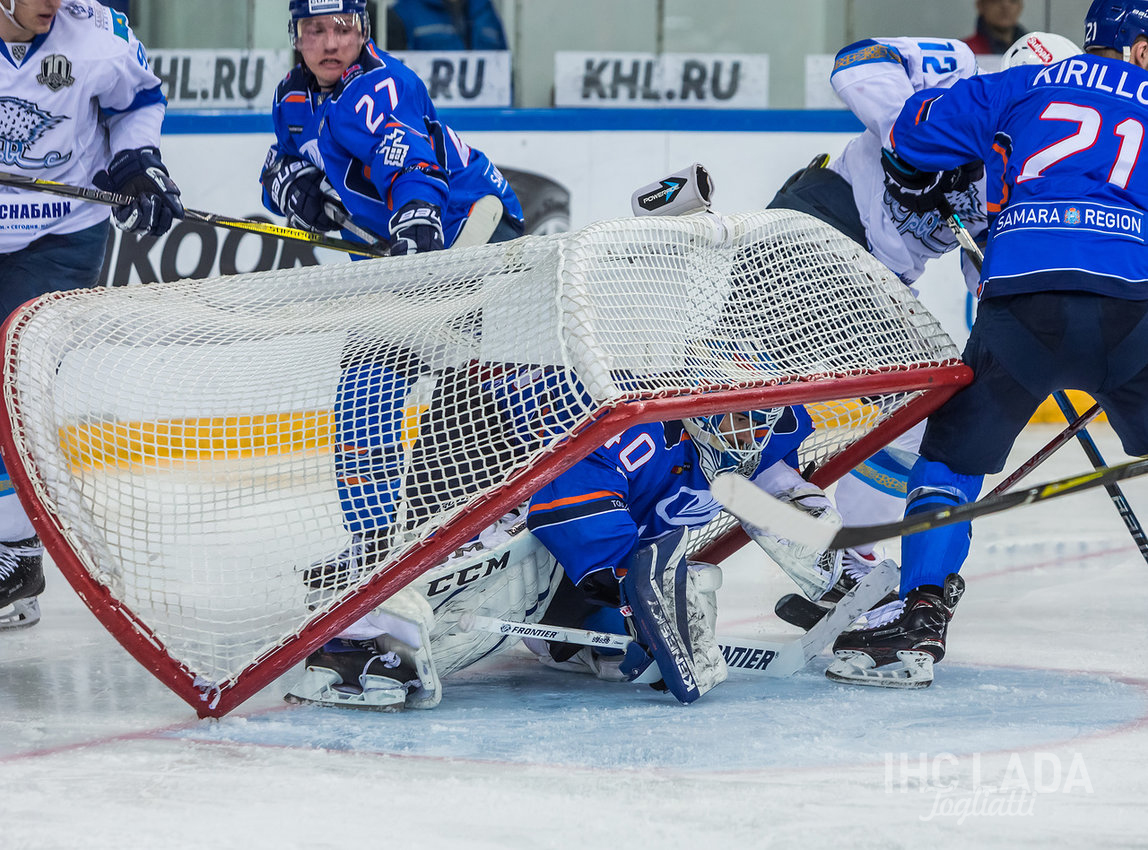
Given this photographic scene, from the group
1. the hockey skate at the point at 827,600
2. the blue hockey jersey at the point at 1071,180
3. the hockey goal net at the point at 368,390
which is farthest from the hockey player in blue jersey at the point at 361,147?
the blue hockey jersey at the point at 1071,180

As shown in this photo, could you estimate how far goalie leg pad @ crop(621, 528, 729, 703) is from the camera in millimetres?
1939

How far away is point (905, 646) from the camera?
2.17m

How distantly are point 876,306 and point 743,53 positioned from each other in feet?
10.5

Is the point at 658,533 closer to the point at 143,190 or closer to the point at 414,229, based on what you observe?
the point at 414,229

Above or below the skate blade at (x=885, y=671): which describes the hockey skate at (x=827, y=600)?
below

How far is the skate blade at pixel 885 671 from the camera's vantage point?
84.1 inches

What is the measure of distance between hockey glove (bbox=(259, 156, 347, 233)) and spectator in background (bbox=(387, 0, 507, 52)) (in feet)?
7.39

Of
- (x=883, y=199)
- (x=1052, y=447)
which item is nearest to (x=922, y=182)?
(x=883, y=199)

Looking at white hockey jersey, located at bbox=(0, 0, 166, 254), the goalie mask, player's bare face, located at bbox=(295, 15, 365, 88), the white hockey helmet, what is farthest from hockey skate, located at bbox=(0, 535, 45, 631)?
the white hockey helmet

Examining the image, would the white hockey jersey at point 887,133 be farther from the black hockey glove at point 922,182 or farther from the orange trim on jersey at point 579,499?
the orange trim on jersey at point 579,499

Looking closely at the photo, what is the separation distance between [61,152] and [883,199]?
5.41 ft

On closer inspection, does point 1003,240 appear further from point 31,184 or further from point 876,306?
point 31,184

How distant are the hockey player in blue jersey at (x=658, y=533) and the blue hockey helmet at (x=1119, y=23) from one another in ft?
2.50

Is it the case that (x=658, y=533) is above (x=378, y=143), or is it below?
below
